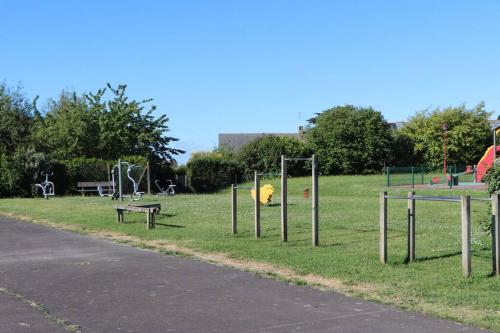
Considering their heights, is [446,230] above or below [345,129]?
below

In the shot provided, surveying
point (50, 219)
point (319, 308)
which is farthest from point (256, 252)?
point (50, 219)

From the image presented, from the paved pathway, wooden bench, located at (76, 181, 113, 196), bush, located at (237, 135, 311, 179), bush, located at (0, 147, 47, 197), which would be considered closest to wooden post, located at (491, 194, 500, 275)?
the paved pathway

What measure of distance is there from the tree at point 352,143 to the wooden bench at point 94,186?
24236 mm

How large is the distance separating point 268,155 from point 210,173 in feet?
28.3

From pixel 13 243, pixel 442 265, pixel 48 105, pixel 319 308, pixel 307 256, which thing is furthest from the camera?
pixel 48 105

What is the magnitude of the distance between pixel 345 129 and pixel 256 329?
159 feet

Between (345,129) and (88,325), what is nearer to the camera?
(88,325)

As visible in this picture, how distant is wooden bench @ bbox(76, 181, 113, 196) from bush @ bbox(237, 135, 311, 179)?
1750cm

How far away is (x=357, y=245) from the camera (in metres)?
11.3

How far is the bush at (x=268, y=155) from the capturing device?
50.8m

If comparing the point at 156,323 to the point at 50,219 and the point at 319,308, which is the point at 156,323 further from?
the point at 50,219

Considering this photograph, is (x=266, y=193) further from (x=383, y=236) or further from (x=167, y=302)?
(x=167, y=302)

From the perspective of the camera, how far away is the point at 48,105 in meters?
46.2

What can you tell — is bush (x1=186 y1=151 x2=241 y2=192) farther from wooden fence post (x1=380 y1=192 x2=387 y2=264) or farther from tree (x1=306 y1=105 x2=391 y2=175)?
wooden fence post (x1=380 y1=192 x2=387 y2=264)
